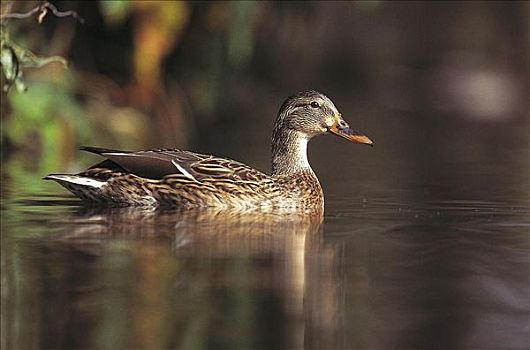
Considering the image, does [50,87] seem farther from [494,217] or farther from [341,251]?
[341,251]

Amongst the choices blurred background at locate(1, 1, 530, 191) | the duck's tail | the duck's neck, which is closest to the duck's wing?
the duck's tail

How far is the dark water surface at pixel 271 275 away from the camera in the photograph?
5.69 m

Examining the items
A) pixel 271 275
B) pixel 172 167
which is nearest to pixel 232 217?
pixel 172 167

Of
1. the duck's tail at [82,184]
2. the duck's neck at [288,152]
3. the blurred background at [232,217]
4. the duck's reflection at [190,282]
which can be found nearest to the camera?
the duck's reflection at [190,282]

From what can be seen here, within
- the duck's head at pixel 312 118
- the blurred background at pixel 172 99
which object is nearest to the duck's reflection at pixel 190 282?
the duck's head at pixel 312 118

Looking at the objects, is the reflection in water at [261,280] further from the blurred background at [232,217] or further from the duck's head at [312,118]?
the duck's head at [312,118]

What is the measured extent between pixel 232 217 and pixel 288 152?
1.26 m

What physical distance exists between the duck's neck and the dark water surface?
1.22 ft

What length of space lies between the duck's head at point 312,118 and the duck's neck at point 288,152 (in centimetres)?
2

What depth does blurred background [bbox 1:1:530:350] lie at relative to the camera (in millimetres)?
5898

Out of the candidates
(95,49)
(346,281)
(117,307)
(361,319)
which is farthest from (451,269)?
(95,49)

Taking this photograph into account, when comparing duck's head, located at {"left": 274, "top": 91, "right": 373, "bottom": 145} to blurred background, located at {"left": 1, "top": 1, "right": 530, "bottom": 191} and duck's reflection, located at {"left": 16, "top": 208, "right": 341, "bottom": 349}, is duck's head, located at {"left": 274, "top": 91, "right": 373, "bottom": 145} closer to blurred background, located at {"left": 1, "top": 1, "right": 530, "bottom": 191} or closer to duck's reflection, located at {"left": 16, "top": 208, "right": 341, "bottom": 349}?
duck's reflection, located at {"left": 16, "top": 208, "right": 341, "bottom": 349}

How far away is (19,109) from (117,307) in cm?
692

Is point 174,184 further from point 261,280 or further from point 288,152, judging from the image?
point 261,280
